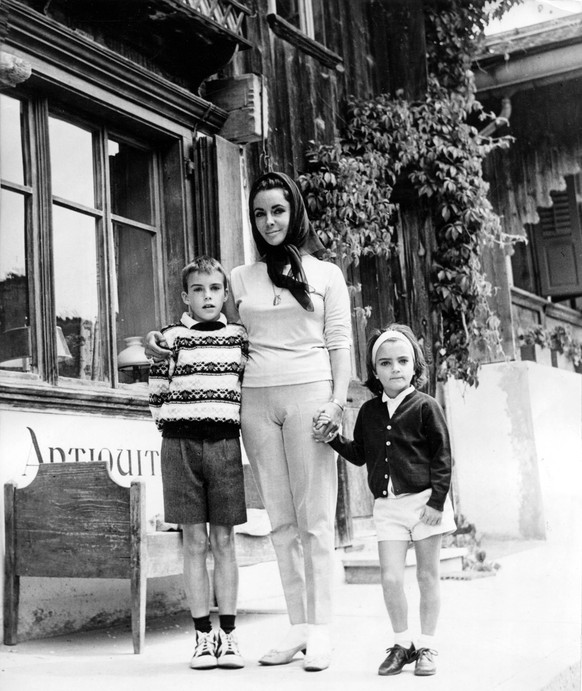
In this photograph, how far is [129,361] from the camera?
17.0 feet

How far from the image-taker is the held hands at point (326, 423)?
127 inches

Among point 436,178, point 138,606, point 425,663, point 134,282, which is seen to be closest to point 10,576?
point 138,606

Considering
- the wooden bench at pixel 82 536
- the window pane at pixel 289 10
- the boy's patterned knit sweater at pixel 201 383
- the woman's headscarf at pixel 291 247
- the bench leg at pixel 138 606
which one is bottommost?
the bench leg at pixel 138 606

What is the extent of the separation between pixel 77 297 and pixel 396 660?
267 centimetres

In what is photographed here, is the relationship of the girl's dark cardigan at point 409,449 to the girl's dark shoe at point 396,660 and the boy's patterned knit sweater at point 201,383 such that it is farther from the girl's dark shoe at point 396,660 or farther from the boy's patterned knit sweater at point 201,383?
the girl's dark shoe at point 396,660

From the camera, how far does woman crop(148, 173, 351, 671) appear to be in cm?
327

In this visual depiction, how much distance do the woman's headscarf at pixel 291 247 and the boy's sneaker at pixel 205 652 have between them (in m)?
1.25

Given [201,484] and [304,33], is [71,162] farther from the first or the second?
→ [304,33]

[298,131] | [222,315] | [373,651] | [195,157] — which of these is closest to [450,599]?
[373,651]

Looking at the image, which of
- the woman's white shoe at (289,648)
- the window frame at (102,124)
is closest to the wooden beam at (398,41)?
the window frame at (102,124)

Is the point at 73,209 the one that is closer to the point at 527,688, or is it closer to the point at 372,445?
the point at 372,445

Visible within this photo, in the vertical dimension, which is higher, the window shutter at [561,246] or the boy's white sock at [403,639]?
the window shutter at [561,246]

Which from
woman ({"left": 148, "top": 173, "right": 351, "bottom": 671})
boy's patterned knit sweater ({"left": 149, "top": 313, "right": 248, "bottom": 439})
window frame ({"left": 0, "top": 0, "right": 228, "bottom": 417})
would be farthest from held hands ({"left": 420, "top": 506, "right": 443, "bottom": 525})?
window frame ({"left": 0, "top": 0, "right": 228, "bottom": 417})

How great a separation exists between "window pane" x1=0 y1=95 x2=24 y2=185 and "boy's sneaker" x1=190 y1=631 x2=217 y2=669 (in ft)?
8.01
